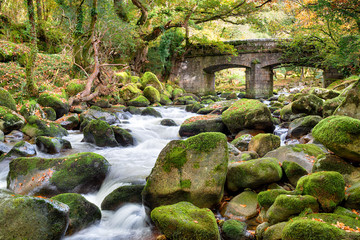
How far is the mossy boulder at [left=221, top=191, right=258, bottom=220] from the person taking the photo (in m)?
3.48

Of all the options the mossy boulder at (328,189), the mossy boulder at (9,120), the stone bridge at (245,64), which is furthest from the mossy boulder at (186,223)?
the stone bridge at (245,64)

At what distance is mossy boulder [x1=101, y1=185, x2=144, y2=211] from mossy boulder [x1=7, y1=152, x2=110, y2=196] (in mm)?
646

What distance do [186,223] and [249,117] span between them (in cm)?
537

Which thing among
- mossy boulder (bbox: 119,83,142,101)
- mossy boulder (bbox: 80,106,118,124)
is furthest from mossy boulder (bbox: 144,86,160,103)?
mossy boulder (bbox: 80,106,118,124)

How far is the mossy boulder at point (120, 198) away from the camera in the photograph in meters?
3.96

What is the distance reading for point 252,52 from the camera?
21.0m

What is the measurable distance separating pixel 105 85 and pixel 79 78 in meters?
1.47

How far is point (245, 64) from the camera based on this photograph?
21453 mm

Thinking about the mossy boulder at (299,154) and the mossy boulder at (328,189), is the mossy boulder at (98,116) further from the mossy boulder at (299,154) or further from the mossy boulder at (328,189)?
the mossy boulder at (328,189)

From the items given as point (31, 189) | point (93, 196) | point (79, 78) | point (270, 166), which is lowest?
point (93, 196)

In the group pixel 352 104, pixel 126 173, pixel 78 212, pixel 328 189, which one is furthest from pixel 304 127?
pixel 78 212

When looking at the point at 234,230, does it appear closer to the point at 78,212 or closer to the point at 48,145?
the point at 78,212

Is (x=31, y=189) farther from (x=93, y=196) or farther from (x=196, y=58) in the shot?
(x=196, y=58)

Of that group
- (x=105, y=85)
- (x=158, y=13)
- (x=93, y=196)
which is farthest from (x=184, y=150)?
(x=158, y=13)
